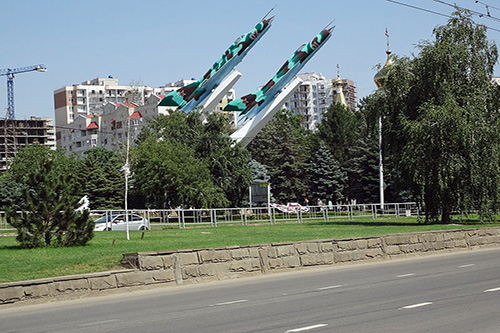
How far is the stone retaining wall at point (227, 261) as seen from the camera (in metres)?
13.6

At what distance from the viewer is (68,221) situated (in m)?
20.9

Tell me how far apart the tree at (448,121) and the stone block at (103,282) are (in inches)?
900

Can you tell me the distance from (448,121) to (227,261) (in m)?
20.2

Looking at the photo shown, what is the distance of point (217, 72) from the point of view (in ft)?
314

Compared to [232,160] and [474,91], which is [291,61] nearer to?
[232,160]

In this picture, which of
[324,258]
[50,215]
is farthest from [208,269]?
[50,215]

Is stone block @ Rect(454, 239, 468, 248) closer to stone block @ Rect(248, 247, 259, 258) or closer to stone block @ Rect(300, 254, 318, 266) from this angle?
stone block @ Rect(300, 254, 318, 266)

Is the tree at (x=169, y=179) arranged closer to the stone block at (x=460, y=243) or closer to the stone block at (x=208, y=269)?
the stone block at (x=460, y=243)

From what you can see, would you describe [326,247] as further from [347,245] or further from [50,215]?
[50,215]

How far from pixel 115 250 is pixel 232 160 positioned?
165 ft

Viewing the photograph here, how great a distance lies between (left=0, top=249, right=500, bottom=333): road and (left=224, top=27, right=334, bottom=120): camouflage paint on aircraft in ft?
263

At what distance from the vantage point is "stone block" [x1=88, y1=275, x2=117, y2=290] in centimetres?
1416

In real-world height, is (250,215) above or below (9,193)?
below

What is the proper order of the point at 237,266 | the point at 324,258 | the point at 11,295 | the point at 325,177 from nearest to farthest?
the point at 11,295
the point at 237,266
the point at 324,258
the point at 325,177
